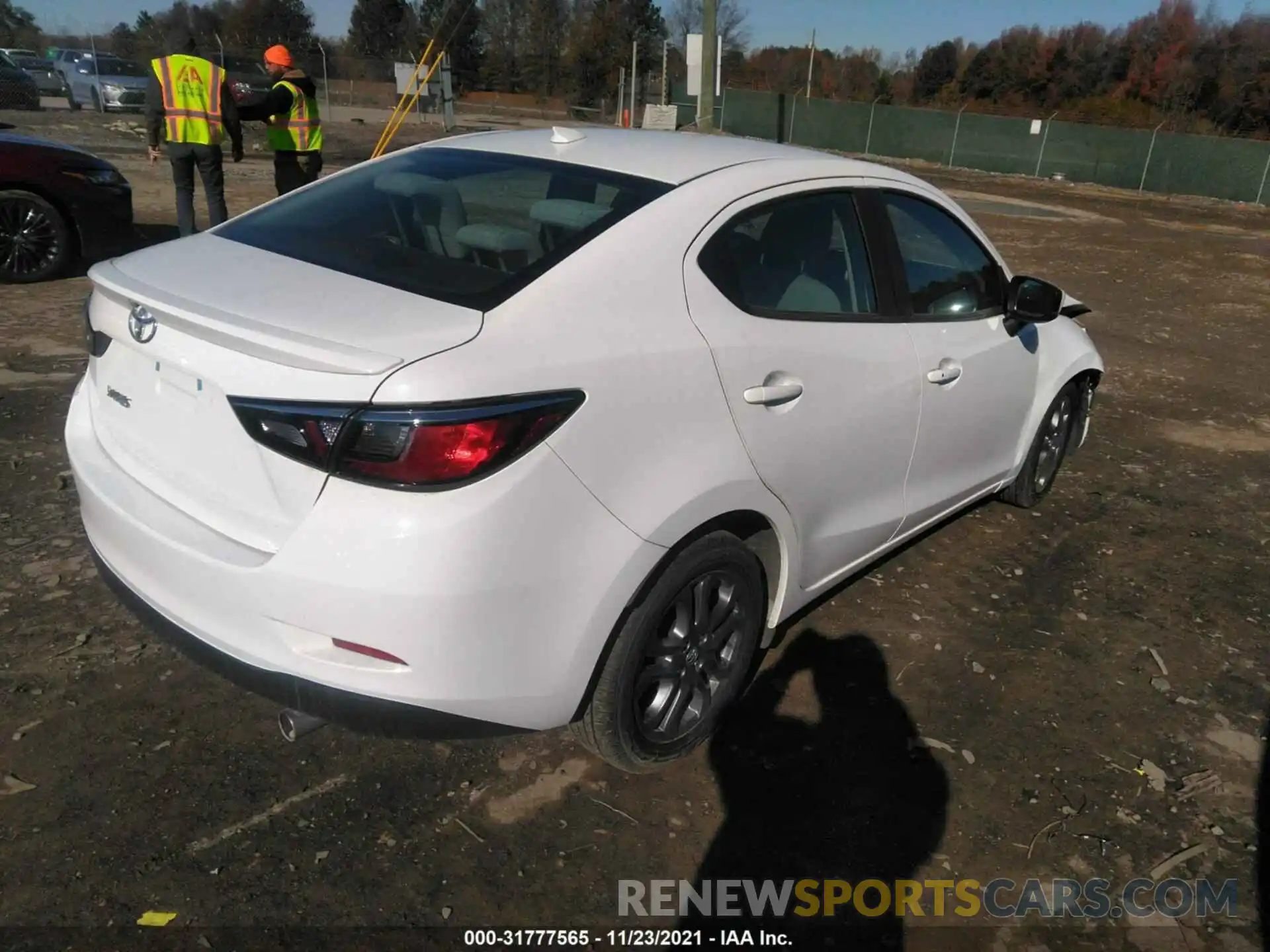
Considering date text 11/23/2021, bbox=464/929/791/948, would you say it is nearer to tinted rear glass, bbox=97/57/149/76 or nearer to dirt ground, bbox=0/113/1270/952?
dirt ground, bbox=0/113/1270/952

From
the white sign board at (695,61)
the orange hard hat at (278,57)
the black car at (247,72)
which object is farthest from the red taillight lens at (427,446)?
the black car at (247,72)

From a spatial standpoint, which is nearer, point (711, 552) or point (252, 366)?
point (252, 366)

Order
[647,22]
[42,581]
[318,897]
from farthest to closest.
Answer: [647,22]
[42,581]
[318,897]

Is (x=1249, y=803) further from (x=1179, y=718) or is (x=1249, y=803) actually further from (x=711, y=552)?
(x=711, y=552)

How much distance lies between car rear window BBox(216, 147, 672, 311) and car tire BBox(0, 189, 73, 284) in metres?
5.57

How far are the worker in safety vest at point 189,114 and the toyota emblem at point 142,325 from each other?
21.3 feet

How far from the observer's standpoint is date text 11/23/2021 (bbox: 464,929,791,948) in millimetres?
2328

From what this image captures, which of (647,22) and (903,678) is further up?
(647,22)

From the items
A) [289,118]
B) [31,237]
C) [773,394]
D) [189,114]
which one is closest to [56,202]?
[31,237]

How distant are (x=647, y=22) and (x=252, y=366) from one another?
234ft

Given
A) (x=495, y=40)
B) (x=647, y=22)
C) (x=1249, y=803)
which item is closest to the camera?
(x=1249, y=803)

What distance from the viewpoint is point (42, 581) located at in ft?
11.8

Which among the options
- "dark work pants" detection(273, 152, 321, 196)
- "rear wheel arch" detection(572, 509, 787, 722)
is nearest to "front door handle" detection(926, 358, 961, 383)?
"rear wheel arch" detection(572, 509, 787, 722)

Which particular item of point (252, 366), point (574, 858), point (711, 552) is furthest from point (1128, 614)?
point (252, 366)
